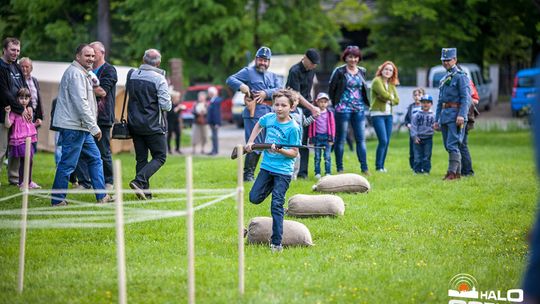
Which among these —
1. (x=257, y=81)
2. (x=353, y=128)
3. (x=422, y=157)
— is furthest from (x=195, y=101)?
(x=257, y=81)

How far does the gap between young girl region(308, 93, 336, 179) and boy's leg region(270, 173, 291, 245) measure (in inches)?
243

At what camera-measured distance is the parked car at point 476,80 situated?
36.4 meters

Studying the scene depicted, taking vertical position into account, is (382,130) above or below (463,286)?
above

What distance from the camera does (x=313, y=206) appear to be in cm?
1138

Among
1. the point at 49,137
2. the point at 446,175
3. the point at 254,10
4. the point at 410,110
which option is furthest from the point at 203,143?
the point at 254,10

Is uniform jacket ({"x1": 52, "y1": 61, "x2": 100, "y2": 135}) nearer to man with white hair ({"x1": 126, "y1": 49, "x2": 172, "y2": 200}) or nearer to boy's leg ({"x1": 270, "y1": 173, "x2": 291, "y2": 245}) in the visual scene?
man with white hair ({"x1": 126, "y1": 49, "x2": 172, "y2": 200})

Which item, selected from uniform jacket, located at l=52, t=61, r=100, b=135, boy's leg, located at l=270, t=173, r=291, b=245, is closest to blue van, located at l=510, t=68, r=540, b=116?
uniform jacket, located at l=52, t=61, r=100, b=135

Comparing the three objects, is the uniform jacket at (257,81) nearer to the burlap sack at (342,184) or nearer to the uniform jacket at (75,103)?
the burlap sack at (342,184)

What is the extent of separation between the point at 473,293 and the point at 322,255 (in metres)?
1.82

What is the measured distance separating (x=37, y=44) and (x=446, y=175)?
27478 millimetres

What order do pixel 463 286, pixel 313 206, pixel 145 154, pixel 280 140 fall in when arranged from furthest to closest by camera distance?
pixel 145 154, pixel 313 206, pixel 280 140, pixel 463 286

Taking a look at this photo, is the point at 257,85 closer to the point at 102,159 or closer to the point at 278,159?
the point at 102,159

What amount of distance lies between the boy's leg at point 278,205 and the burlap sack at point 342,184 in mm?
4162

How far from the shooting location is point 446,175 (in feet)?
50.5
